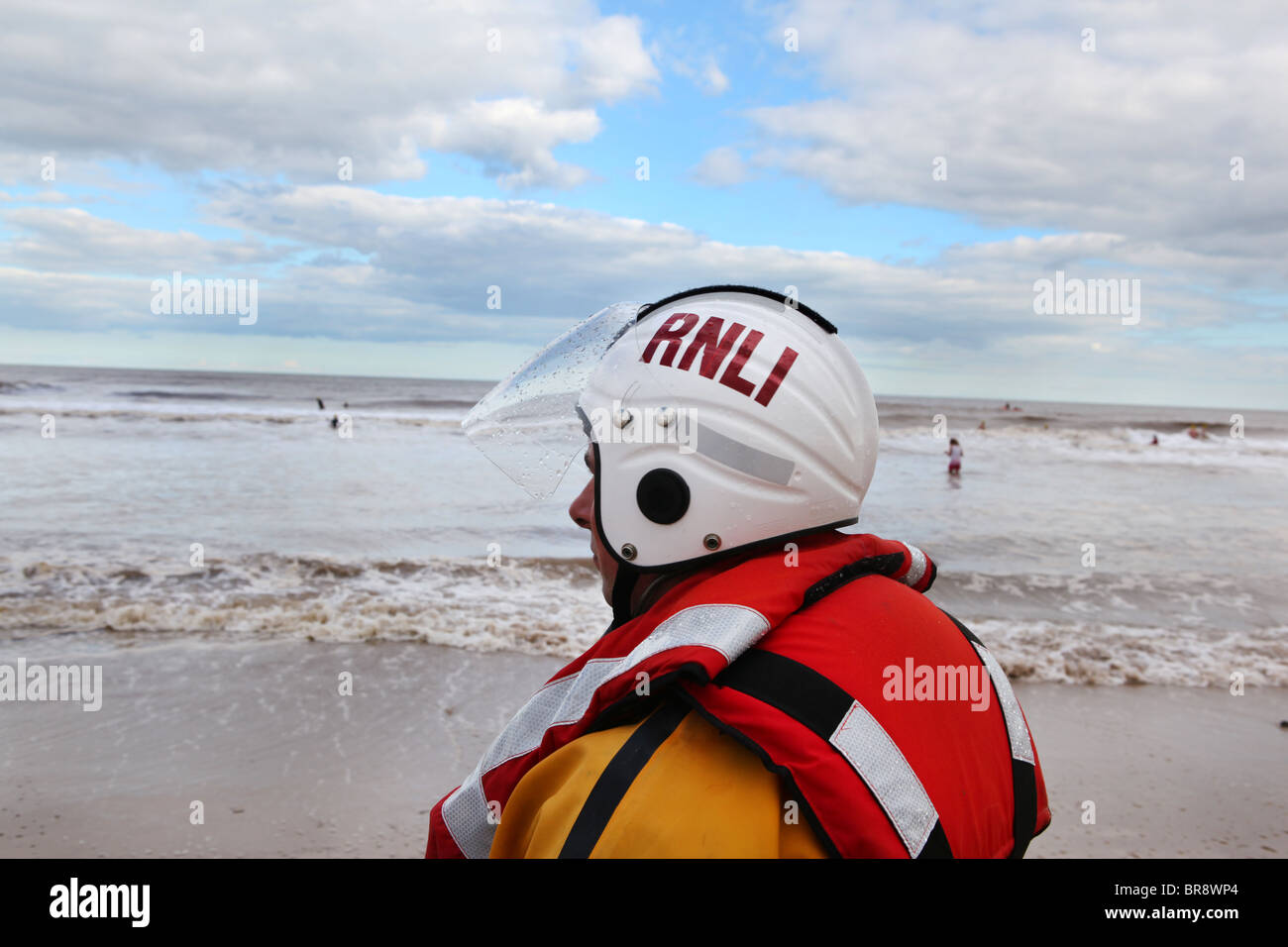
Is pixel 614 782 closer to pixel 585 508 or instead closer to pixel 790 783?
pixel 790 783

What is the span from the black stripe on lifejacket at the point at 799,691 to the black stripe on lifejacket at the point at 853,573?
0.52ft

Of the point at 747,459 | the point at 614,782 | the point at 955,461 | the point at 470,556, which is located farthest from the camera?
the point at 955,461

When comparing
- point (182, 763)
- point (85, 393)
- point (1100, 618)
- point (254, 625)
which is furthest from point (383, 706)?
point (85, 393)

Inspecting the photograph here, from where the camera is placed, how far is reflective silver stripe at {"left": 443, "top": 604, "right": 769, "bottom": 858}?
135cm

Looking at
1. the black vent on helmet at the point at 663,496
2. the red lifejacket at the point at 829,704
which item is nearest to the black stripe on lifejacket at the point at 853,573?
the red lifejacket at the point at 829,704

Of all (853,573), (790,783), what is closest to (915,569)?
(853,573)

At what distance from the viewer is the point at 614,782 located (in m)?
1.21

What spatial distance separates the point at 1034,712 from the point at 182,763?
5.82m

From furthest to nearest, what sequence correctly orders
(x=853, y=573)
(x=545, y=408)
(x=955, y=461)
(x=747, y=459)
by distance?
(x=955, y=461) → (x=545, y=408) → (x=747, y=459) → (x=853, y=573)

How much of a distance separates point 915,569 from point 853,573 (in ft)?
1.27

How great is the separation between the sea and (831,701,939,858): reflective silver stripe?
21.6 ft

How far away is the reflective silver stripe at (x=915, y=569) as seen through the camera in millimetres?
1916

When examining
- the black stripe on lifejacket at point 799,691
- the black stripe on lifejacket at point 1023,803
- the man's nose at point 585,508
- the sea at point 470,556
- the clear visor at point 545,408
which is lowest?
the sea at point 470,556

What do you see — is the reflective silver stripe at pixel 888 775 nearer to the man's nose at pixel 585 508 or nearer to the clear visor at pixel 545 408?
the man's nose at pixel 585 508
